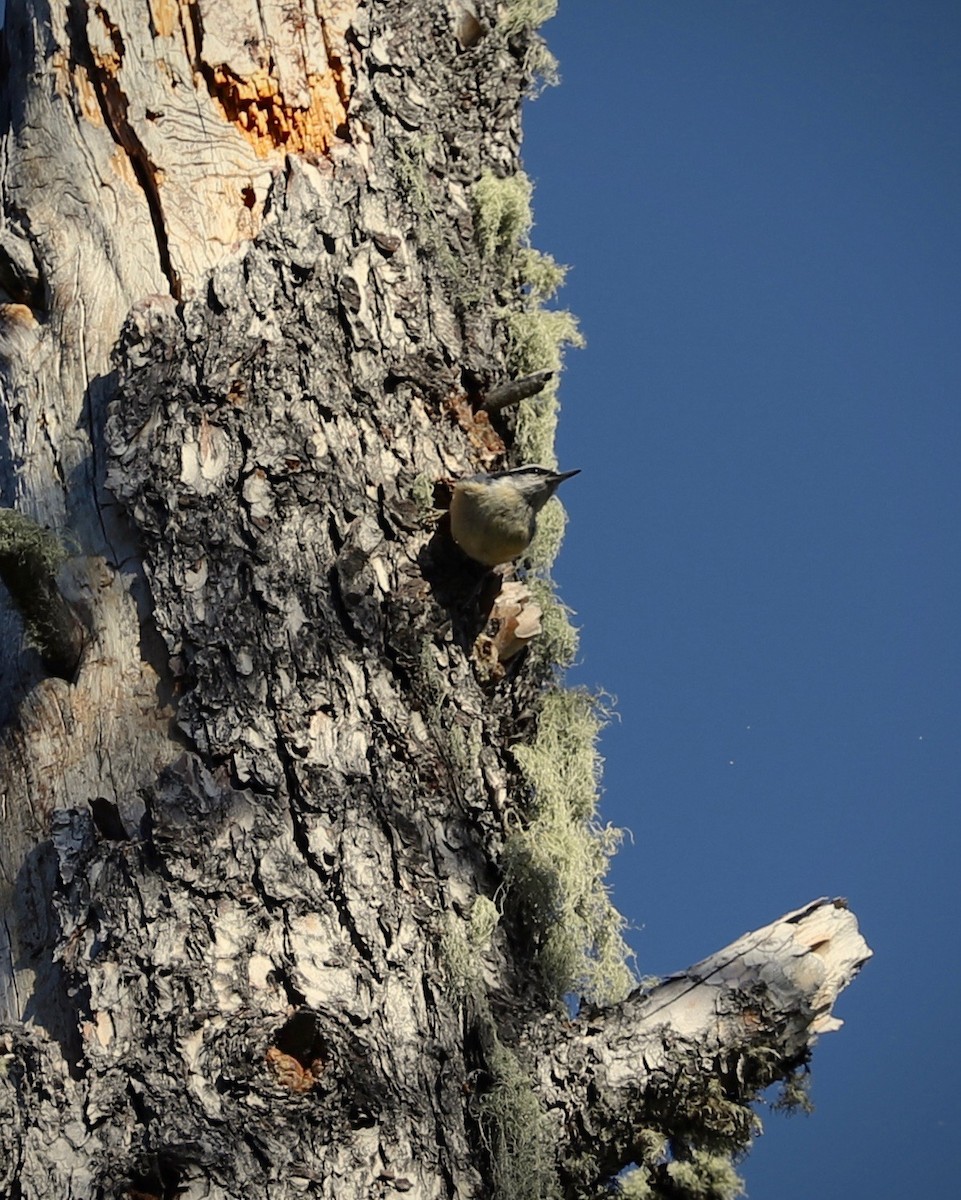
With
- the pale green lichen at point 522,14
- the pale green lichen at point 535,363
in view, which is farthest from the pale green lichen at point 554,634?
the pale green lichen at point 522,14

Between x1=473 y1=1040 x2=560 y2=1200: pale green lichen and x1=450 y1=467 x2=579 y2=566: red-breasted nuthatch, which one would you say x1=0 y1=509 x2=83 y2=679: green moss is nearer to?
x1=450 y1=467 x2=579 y2=566: red-breasted nuthatch

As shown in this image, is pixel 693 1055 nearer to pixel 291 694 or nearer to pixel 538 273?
pixel 291 694

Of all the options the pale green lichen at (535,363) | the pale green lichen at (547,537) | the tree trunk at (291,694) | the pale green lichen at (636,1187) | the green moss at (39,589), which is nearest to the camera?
the tree trunk at (291,694)

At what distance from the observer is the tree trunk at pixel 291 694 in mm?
1502

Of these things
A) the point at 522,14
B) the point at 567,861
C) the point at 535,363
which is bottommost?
the point at 567,861

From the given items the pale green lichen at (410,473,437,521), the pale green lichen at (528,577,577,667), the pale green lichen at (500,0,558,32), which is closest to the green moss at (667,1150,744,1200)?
the pale green lichen at (528,577,577,667)

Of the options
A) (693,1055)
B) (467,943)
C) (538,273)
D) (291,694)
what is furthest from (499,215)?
(693,1055)

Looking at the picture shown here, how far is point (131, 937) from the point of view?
4.97 feet

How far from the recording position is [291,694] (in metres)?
1.64

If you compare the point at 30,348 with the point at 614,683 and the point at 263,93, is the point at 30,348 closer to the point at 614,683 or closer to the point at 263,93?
the point at 263,93

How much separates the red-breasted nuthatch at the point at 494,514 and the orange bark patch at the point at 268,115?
59 cm

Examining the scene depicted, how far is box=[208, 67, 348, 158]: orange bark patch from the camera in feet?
6.54

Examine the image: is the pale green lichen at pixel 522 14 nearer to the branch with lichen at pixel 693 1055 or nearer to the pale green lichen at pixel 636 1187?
the branch with lichen at pixel 693 1055

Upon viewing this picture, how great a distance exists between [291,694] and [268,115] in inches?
35.4
